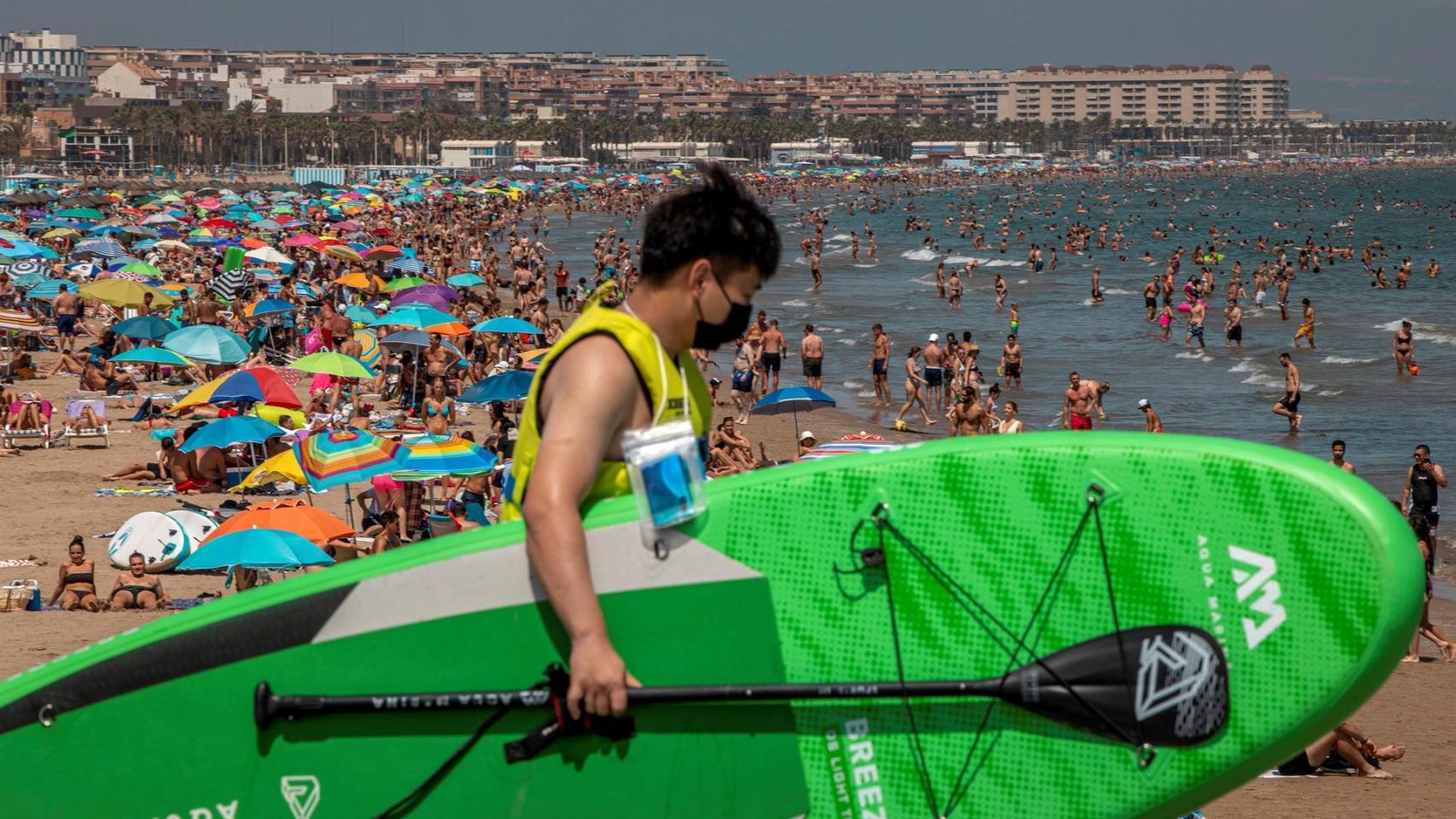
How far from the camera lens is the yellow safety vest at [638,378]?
7.93 feet

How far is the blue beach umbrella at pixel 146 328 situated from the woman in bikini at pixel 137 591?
31.6 feet

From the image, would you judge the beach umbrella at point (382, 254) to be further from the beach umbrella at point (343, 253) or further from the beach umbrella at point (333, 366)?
the beach umbrella at point (333, 366)

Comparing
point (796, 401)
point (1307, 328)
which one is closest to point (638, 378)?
point (796, 401)

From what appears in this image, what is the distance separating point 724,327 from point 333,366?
548 inches

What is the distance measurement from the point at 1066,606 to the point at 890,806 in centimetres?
41

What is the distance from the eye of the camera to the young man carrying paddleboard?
2355 millimetres

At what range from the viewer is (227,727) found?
2.59 meters

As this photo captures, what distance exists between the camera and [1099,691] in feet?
8.14

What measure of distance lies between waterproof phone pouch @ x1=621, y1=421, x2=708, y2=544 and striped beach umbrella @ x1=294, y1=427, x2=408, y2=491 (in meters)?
9.20

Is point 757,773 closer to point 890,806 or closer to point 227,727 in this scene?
point 890,806

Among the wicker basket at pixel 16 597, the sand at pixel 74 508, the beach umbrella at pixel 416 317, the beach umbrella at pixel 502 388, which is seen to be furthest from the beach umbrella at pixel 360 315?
the wicker basket at pixel 16 597

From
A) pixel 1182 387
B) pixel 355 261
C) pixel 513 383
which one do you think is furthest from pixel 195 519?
pixel 355 261

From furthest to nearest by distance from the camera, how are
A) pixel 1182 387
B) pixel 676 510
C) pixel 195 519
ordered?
pixel 1182 387, pixel 195 519, pixel 676 510

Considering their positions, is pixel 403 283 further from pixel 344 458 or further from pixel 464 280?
pixel 344 458
